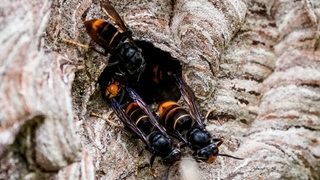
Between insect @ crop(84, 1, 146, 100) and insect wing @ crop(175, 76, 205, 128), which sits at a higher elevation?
insect @ crop(84, 1, 146, 100)

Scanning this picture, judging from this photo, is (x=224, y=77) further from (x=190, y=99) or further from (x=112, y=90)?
(x=112, y=90)

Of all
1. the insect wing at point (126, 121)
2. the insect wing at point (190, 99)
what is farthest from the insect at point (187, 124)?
the insect wing at point (126, 121)

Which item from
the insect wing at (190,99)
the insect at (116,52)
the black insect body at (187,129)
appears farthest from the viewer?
the insect wing at (190,99)

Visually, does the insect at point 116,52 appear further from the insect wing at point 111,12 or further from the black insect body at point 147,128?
the black insect body at point 147,128

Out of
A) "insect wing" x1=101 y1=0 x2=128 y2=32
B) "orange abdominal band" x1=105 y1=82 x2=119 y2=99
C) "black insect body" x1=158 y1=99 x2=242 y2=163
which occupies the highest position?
"insect wing" x1=101 y1=0 x2=128 y2=32

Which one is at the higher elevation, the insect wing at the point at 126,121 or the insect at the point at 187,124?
the insect wing at the point at 126,121

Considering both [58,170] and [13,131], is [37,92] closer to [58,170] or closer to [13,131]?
[13,131]

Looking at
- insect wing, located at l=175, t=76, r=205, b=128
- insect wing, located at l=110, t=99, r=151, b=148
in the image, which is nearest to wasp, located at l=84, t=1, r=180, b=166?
insect wing, located at l=110, t=99, r=151, b=148

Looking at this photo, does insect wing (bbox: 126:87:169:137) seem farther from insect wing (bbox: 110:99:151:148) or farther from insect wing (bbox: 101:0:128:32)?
insect wing (bbox: 101:0:128:32)
